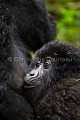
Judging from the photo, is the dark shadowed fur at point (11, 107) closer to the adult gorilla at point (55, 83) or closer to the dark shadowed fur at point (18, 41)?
the dark shadowed fur at point (18, 41)

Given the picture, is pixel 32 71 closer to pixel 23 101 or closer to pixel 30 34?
pixel 23 101

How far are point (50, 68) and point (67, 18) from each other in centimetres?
450

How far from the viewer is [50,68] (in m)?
3.35

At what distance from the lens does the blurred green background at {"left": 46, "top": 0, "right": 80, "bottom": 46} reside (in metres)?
7.06

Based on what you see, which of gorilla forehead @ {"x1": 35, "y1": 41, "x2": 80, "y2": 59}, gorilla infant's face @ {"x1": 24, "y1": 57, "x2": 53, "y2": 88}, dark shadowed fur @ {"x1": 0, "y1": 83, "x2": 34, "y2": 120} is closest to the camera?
dark shadowed fur @ {"x1": 0, "y1": 83, "x2": 34, "y2": 120}

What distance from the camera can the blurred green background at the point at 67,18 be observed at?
7.06 meters

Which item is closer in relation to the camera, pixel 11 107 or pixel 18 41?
pixel 11 107

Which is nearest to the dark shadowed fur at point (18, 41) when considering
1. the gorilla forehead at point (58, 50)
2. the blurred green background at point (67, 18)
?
the gorilla forehead at point (58, 50)

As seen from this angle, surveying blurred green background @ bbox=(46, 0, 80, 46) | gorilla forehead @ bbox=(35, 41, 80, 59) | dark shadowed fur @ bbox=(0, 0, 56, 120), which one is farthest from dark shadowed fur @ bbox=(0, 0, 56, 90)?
blurred green background @ bbox=(46, 0, 80, 46)

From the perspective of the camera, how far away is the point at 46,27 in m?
4.22

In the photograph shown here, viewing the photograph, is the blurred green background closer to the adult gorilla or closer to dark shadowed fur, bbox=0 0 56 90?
dark shadowed fur, bbox=0 0 56 90

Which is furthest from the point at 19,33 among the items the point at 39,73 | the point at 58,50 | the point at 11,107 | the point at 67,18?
the point at 67,18

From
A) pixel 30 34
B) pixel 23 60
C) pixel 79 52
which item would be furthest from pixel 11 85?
pixel 30 34

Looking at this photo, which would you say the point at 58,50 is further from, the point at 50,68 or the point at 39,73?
the point at 39,73
